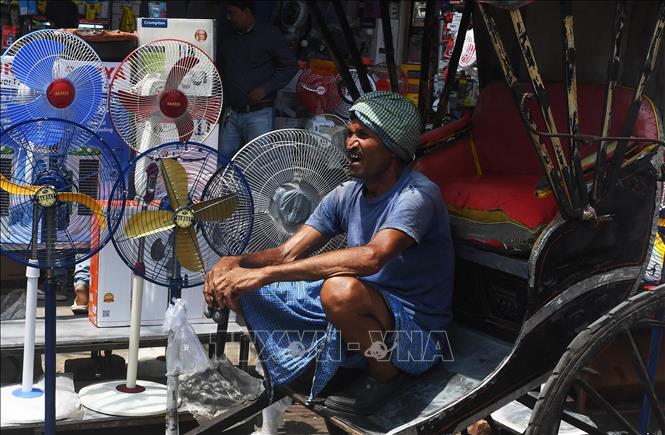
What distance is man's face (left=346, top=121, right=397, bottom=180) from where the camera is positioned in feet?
11.0

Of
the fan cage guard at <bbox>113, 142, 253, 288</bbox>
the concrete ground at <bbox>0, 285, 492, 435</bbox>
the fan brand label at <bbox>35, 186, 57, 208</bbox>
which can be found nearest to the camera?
the fan brand label at <bbox>35, 186, 57, 208</bbox>

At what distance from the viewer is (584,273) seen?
3.25 meters

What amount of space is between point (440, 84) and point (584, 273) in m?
5.14

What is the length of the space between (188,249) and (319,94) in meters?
3.13

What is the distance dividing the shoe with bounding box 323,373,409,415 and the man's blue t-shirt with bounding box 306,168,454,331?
0.86ft

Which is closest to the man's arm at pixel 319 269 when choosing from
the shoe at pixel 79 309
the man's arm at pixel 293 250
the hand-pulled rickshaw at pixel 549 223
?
the man's arm at pixel 293 250

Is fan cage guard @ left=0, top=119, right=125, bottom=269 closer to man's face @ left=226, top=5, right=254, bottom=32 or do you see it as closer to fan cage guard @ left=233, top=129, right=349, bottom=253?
fan cage guard @ left=233, top=129, right=349, bottom=253

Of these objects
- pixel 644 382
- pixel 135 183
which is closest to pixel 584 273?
pixel 644 382

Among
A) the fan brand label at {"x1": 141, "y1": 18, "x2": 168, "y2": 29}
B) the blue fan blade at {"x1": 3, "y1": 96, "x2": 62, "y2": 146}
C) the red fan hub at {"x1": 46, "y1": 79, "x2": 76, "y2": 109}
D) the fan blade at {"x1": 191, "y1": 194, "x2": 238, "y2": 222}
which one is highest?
the fan brand label at {"x1": 141, "y1": 18, "x2": 168, "y2": 29}

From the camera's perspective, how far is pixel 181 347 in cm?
378

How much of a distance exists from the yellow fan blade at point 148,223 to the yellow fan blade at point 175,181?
6 cm

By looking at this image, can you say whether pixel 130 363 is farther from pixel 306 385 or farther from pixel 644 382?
pixel 644 382

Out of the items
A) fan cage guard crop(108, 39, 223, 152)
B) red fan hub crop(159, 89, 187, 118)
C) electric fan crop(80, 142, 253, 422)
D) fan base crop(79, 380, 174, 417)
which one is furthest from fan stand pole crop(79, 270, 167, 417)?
red fan hub crop(159, 89, 187, 118)

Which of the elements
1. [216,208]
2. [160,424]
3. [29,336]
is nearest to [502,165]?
[216,208]
